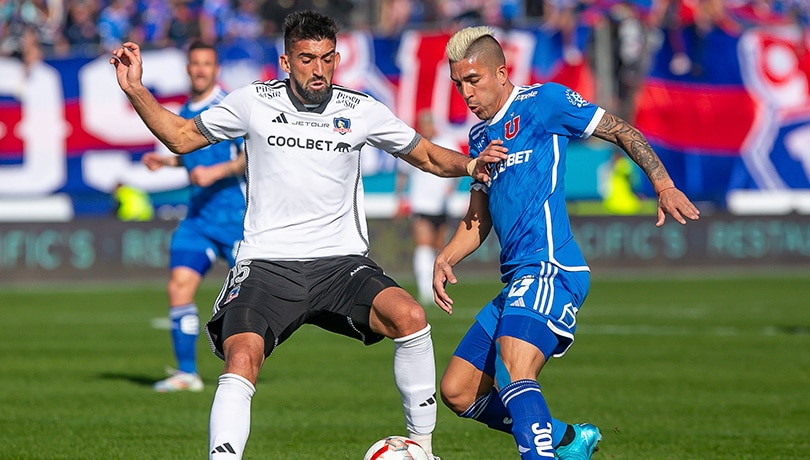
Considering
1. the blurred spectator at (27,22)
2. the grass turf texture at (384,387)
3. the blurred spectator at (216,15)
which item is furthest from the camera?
the blurred spectator at (216,15)

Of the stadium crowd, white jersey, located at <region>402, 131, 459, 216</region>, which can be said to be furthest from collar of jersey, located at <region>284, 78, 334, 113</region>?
the stadium crowd

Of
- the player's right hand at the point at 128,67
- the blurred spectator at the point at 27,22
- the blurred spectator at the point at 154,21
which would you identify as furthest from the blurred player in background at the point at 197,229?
the blurred spectator at the point at 154,21

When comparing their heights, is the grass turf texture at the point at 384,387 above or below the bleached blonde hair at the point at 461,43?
below

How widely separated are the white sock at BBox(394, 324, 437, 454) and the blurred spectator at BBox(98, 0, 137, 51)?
1994 centimetres

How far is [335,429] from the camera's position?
8.84 metres

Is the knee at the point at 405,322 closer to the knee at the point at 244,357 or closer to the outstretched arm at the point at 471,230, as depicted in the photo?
the outstretched arm at the point at 471,230

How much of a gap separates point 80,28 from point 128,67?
20.7 meters

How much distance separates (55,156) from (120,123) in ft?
4.40

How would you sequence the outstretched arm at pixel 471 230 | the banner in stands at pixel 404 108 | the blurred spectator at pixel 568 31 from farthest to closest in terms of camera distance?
1. the blurred spectator at pixel 568 31
2. the banner in stands at pixel 404 108
3. the outstretched arm at pixel 471 230

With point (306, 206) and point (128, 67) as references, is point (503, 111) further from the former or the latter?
point (128, 67)

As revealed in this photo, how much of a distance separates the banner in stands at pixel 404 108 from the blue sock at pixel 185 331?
43.6 ft

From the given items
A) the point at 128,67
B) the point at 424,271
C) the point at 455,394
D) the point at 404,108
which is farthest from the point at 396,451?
the point at 404,108

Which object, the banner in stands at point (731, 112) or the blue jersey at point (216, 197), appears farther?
the banner in stands at point (731, 112)

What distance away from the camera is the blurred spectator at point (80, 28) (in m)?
25.8
